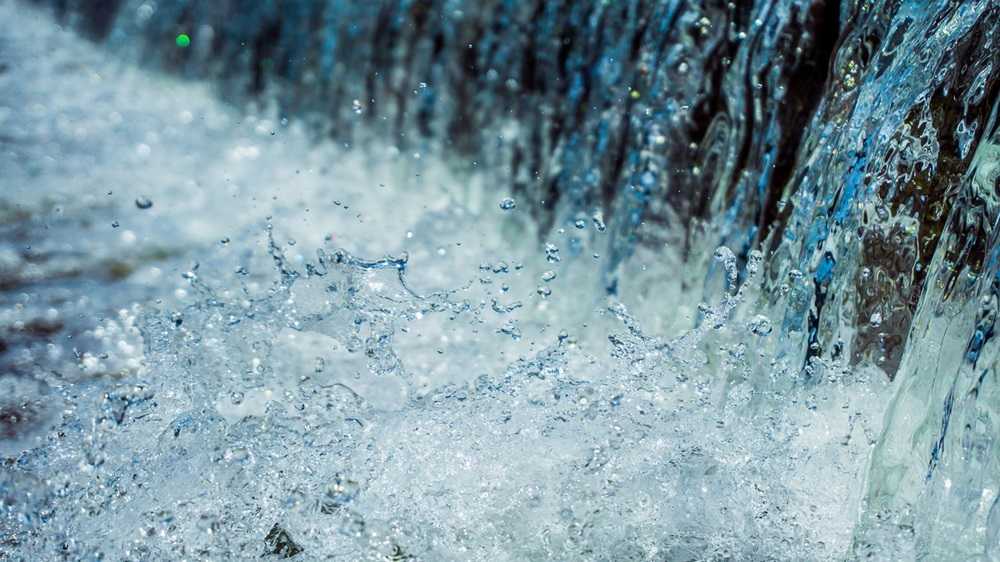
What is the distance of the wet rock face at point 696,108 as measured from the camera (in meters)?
1.74

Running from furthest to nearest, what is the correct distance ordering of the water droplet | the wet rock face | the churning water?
the water droplet < the wet rock face < the churning water

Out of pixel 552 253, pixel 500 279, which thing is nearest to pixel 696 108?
pixel 552 253

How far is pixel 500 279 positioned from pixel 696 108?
2.11 feet

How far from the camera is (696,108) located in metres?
2.64

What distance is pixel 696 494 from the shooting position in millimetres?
1544

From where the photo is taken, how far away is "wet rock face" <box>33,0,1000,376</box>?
1.74 metres

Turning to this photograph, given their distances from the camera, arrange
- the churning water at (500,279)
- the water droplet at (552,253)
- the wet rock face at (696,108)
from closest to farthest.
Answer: the churning water at (500,279) → the wet rock face at (696,108) → the water droplet at (552,253)

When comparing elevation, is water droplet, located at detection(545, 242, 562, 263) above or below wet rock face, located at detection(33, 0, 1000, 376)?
below

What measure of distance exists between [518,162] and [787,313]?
1309 millimetres

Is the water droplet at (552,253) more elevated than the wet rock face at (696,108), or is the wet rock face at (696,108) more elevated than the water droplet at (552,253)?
the wet rock face at (696,108)

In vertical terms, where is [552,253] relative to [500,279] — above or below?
above

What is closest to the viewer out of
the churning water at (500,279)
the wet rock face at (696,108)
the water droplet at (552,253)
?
the churning water at (500,279)

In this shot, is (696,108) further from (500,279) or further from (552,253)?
(500,279)

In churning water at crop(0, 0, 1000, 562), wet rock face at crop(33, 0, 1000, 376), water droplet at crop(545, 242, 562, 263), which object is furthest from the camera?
water droplet at crop(545, 242, 562, 263)
